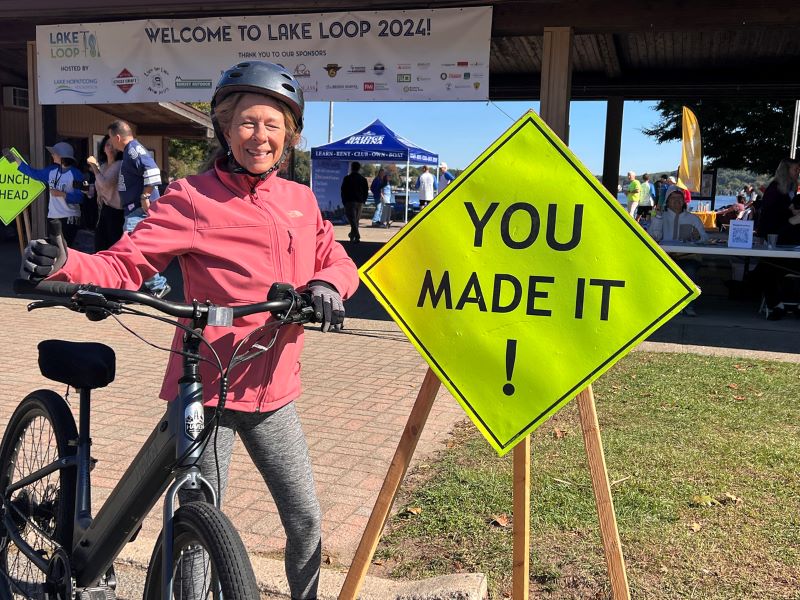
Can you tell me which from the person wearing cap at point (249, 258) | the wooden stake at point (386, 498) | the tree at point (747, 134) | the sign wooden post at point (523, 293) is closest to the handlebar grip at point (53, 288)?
the person wearing cap at point (249, 258)

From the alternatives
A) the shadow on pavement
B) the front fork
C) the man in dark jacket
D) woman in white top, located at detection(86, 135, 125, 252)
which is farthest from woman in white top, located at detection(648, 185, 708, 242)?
the man in dark jacket

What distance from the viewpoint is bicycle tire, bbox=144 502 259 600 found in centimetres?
192

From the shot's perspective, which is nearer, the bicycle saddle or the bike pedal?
the bike pedal

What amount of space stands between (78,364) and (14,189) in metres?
9.76

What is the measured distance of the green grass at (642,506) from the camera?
329cm

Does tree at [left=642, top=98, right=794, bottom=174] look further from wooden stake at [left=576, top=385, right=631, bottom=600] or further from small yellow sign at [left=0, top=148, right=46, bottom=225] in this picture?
wooden stake at [left=576, top=385, right=631, bottom=600]

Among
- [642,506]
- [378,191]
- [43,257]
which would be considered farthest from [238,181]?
[378,191]

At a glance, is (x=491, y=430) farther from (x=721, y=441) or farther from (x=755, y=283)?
(x=755, y=283)

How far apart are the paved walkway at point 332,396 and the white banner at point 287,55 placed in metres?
2.92

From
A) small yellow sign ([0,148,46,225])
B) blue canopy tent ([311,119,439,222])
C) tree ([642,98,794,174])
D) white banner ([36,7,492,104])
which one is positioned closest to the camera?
white banner ([36,7,492,104])

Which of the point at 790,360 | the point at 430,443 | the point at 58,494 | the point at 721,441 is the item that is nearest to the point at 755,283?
the point at 790,360

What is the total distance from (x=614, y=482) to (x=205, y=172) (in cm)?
285

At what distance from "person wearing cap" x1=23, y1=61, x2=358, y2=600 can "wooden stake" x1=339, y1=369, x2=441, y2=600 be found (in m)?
0.20

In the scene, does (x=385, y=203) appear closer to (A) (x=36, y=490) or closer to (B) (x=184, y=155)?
(B) (x=184, y=155)
